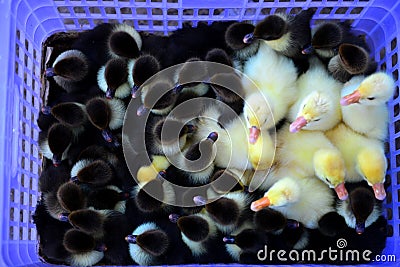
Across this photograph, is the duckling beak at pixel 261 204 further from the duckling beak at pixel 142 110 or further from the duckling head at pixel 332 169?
the duckling beak at pixel 142 110

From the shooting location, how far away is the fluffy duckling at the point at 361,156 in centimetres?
159

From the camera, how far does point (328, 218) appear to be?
1671 millimetres

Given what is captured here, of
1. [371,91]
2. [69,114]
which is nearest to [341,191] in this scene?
[371,91]

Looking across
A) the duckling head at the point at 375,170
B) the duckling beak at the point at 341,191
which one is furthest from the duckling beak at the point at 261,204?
the duckling head at the point at 375,170

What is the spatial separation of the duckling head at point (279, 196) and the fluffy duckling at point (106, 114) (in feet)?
1.88

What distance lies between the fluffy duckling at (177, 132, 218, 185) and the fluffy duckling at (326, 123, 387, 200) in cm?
43

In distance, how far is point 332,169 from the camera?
157cm

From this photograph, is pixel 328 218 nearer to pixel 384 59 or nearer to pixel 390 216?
pixel 390 216

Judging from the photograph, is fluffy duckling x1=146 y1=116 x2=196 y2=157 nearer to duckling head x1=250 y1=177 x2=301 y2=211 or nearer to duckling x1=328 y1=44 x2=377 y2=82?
duckling head x1=250 y1=177 x2=301 y2=211

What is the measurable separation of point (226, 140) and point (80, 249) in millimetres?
623

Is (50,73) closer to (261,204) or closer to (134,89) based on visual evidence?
(134,89)

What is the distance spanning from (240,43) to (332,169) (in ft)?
1.78

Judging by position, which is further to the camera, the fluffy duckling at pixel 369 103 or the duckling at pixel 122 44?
the duckling at pixel 122 44

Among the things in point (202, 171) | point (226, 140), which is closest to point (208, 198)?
point (202, 171)
